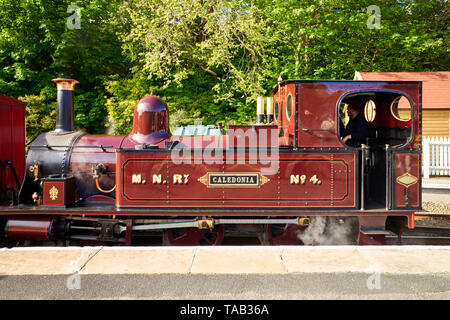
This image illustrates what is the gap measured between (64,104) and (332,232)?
4.95 metres

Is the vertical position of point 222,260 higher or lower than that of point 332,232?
lower

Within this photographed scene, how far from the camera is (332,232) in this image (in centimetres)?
529

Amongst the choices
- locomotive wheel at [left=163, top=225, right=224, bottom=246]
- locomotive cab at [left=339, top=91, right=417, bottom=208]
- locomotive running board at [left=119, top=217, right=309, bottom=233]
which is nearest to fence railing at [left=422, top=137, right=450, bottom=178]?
locomotive cab at [left=339, top=91, right=417, bottom=208]

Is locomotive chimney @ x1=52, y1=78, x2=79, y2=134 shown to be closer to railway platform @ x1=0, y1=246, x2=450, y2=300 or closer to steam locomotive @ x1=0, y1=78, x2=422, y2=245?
steam locomotive @ x1=0, y1=78, x2=422, y2=245

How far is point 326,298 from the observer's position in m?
3.32

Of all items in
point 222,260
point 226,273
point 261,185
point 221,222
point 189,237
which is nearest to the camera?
point 226,273

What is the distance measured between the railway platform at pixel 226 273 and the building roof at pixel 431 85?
44.5ft

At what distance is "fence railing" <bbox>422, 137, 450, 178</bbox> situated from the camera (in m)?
12.5

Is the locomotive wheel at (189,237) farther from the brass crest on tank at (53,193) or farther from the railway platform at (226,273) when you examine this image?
the brass crest on tank at (53,193)

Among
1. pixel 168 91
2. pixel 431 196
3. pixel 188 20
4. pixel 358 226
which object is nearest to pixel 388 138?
pixel 358 226

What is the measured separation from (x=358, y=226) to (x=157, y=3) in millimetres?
14432

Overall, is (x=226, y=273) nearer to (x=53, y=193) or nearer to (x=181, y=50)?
(x=53, y=193)

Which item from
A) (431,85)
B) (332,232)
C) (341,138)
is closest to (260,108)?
(341,138)
